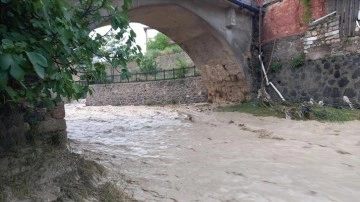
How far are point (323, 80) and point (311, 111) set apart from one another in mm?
1830

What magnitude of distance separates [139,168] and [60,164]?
878 millimetres

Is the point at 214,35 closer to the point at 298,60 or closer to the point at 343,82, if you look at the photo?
the point at 298,60

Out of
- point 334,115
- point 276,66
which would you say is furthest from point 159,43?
point 334,115

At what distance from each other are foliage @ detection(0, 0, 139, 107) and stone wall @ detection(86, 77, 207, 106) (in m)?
10.2

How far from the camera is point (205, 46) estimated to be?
32.1ft

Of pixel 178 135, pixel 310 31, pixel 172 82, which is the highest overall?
pixel 310 31

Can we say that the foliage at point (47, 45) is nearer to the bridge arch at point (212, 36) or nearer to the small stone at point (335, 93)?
the bridge arch at point (212, 36)

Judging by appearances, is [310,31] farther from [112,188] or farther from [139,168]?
[112,188]

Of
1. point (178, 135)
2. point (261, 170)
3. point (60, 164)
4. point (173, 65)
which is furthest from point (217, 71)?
point (173, 65)

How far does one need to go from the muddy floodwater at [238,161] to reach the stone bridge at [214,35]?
12.1 ft

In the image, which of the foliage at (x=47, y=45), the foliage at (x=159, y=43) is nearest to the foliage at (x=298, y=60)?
the foliage at (x=47, y=45)

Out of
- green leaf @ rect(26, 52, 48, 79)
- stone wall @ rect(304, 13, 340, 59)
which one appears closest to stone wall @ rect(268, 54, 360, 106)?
stone wall @ rect(304, 13, 340, 59)

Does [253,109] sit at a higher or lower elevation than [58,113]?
lower

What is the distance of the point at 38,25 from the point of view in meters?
1.88
